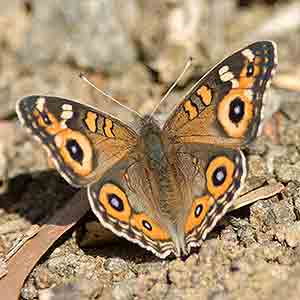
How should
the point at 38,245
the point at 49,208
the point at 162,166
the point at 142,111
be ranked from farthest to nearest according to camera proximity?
the point at 142,111 → the point at 49,208 → the point at 38,245 → the point at 162,166

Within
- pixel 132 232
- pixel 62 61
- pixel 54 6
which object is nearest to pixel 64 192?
pixel 132 232

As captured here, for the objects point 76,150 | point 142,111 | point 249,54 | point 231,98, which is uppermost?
point 249,54

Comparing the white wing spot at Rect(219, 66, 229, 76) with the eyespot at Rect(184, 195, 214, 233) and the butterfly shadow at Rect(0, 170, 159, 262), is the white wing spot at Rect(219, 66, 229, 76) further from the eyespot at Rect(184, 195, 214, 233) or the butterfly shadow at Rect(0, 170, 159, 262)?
the butterfly shadow at Rect(0, 170, 159, 262)

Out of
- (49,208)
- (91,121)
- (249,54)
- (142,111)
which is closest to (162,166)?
(91,121)

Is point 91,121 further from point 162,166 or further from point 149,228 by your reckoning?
point 149,228

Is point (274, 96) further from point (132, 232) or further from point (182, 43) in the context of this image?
point (132, 232)

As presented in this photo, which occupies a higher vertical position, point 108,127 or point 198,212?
point 108,127
